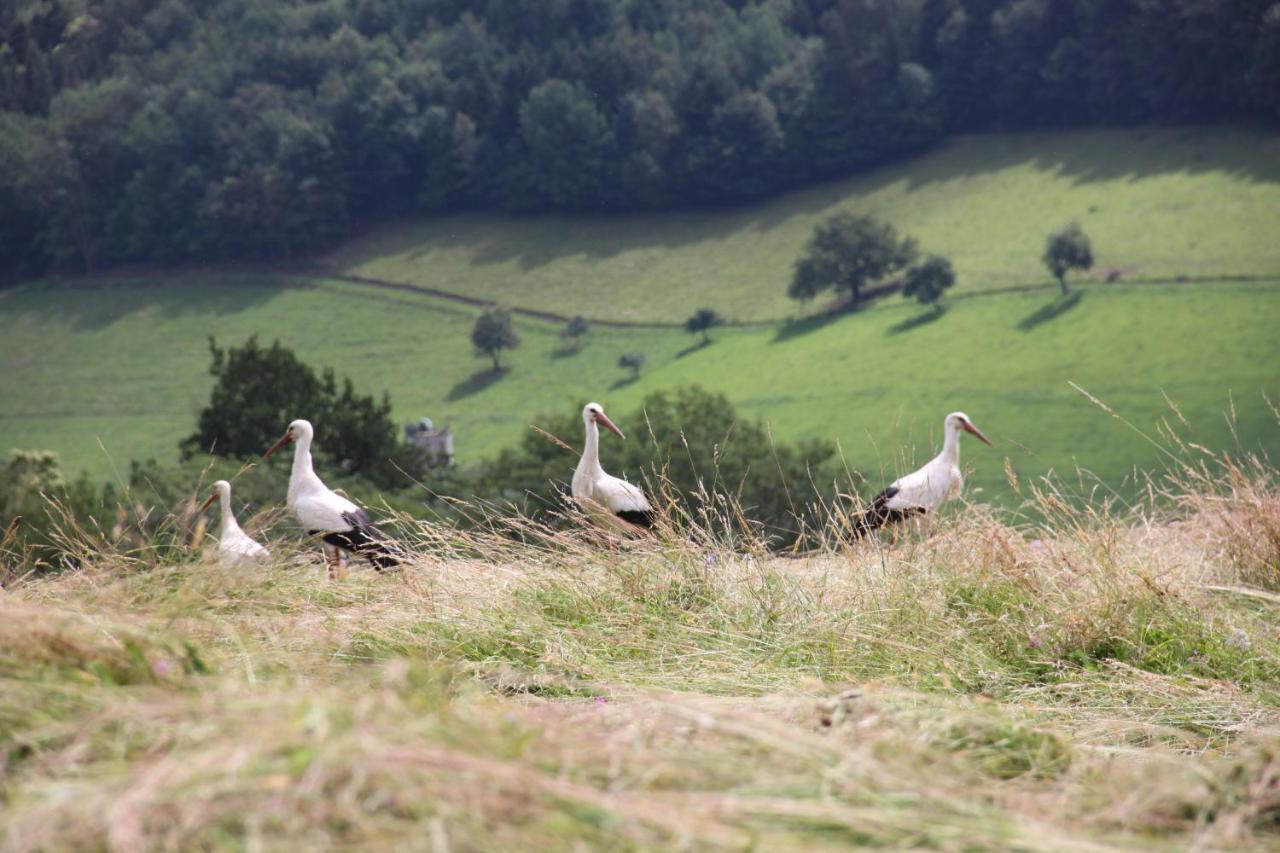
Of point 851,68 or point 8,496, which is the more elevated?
point 851,68

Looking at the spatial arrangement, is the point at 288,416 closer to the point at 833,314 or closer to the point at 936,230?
the point at 833,314

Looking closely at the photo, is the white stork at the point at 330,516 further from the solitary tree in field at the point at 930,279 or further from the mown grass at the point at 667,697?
the solitary tree in field at the point at 930,279

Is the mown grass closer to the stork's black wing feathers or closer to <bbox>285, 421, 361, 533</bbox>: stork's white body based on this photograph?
the stork's black wing feathers

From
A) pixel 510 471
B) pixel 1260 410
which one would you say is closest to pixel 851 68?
pixel 1260 410

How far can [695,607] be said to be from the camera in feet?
25.9

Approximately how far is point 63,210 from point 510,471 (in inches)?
Answer: 3225

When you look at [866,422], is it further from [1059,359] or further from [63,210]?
[63,210]

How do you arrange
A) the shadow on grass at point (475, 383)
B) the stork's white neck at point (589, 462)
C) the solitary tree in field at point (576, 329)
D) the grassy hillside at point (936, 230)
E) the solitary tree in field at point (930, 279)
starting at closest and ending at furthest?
the stork's white neck at point (589, 462) → the grassy hillside at point (936, 230) → the solitary tree in field at point (930, 279) → the shadow on grass at point (475, 383) → the solitary tree in field at point (576, 329)

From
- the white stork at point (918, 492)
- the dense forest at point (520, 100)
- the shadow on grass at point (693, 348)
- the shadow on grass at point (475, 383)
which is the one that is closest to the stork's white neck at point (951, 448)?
the white stork at point (918, 492)

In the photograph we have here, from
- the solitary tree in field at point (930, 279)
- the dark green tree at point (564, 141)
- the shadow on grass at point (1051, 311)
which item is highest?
the dark green tree at point (564, 141)

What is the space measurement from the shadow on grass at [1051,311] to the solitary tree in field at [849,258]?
13767 mm

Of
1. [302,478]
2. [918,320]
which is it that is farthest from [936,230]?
[302,478]

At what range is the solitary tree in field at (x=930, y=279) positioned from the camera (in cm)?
9181

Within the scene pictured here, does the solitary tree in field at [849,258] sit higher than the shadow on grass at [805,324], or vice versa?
the solitary tree in field at [849,258]
